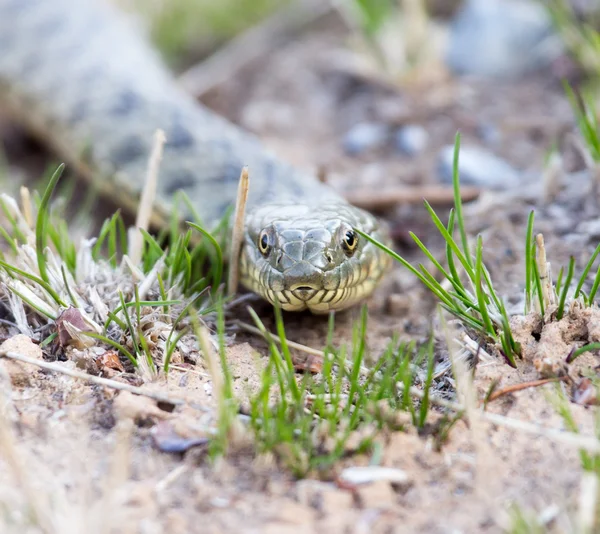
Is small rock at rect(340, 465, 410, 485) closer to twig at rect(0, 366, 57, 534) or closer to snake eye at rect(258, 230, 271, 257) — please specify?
twig at rect(0, 366, 57, 534)

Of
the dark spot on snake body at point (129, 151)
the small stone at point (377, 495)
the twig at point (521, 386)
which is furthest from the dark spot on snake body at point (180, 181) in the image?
the small stone at point (377, 495)

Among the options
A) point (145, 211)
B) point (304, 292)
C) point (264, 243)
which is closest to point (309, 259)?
point (304, 292)

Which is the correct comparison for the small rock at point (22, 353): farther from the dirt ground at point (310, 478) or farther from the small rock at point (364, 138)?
the small rock at point (364, 138)

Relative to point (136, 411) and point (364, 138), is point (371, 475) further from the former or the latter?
point (364, 138)

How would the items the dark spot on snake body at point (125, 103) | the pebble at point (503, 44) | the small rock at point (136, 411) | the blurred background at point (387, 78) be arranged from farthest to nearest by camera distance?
the pebble at point (503, 44) < the blurred background at point (387, 78) < the dark spot on snake body at point (125, 103) < the small rock at point (136, 411)

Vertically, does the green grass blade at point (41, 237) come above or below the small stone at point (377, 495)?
above

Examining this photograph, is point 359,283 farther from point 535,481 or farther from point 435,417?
point 535,481

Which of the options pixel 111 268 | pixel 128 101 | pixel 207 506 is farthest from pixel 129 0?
pixel 207 506
